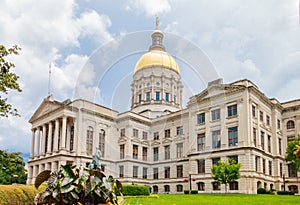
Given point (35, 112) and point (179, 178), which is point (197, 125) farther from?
point (35, 112)

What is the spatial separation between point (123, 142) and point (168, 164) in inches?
314

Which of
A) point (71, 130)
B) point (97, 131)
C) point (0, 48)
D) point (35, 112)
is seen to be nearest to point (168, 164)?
point (97, 131)

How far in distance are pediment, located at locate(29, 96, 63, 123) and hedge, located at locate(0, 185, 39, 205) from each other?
38.6 m

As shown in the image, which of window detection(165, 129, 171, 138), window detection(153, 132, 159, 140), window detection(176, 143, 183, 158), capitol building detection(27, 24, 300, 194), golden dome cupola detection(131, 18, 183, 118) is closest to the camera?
capitol building detection(27, 24, 300, 194)

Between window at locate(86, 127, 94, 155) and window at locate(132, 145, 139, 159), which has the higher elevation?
window at locate(86, 127, 94, 155)

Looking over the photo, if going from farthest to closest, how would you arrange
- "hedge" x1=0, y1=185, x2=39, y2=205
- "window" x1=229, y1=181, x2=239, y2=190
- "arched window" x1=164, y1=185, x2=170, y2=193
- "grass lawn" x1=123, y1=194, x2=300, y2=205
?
1. "arched window" x1=164, y1=185, x2=170, y2=193
2. "window" x1=229, y1=181, x2=239, y2=190
3. "grass lawn" x1=123, y1=194, x2=300, y2=205
4. "hedge" x1=0, y1=185, x2=39, y2=205

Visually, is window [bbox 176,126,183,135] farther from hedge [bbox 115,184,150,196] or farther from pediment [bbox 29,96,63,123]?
hedge [bbox 115,184,150,196]

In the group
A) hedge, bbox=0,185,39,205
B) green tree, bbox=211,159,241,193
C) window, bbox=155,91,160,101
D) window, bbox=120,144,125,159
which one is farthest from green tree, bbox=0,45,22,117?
window, bbox=155,91,160,101

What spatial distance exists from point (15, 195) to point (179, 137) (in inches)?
1573

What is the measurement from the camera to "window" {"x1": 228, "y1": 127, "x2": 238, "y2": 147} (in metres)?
40.3

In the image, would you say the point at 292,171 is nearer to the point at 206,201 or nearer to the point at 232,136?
the point at 232,136

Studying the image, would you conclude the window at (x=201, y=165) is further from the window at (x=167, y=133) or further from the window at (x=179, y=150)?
the window at (x=167, y=133)

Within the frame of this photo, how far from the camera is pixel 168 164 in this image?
50.1 m

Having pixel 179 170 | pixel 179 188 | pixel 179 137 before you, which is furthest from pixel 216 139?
pixel 179 188
